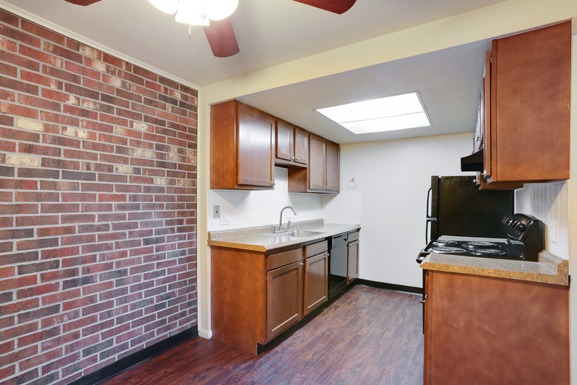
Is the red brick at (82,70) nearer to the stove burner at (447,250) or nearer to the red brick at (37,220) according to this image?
the red brick at (37,220)

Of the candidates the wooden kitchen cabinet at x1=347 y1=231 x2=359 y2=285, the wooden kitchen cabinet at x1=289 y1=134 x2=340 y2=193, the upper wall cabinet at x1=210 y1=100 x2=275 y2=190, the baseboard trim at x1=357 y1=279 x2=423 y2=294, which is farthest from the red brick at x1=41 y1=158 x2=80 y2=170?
the baseboard trim at x1=357 y1=279 x2=423 y2=294

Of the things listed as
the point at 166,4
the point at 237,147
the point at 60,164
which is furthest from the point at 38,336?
the point at 166,4

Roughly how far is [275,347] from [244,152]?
175 centimetres

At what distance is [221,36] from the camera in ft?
4.70

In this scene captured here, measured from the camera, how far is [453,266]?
1.73 meters

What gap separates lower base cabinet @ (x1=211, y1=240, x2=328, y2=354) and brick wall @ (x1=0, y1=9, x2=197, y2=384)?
34cm

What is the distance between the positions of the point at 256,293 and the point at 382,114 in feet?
6.99

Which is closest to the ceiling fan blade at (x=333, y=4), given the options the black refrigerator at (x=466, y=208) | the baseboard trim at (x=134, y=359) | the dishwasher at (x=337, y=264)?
the black refrigerator at (x=466, y=208)

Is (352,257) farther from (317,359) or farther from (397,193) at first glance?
(317,359)

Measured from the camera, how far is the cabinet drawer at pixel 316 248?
3051mm

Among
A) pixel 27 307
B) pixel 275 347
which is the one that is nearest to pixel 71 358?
pixel 27 307

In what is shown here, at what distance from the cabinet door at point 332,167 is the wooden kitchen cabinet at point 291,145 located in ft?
2.07

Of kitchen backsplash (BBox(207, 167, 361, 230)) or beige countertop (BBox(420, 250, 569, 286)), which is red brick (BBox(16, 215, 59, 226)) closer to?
kitchen backsplash (BBox(207, 167, 361, 230))

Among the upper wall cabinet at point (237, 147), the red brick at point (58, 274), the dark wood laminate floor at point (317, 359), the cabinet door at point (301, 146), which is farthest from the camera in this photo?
the cabinet door at point (301, 146)
